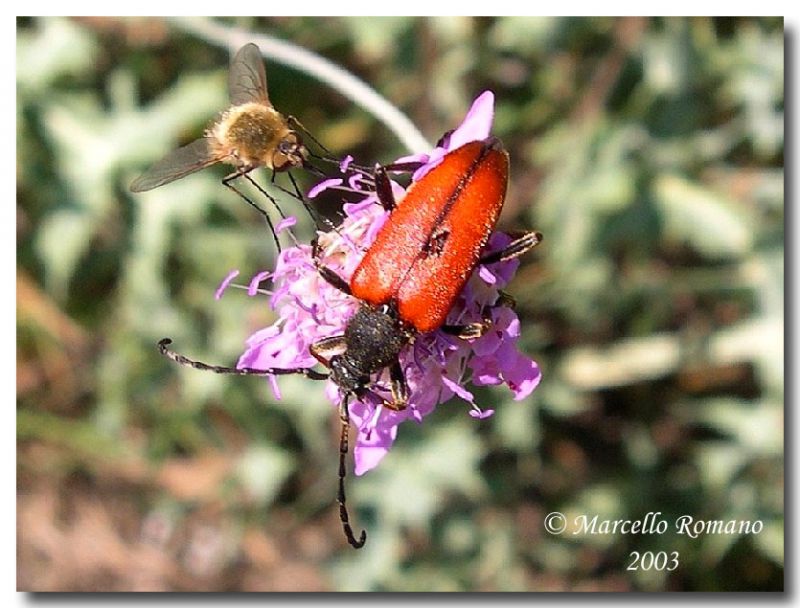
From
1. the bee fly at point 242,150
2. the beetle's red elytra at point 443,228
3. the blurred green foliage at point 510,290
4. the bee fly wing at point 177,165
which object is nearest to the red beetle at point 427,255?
the beetle's red elytra at point 443,228

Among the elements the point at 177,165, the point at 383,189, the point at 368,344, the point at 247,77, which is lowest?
the point at 368,344

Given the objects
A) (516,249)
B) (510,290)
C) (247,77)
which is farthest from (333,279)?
(510,290)

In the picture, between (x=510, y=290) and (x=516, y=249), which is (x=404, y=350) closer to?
(x=516, y=249)

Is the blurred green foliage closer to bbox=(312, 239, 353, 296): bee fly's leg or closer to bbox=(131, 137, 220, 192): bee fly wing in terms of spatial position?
bbox=(131, 137, 220, 192): bee fly wing

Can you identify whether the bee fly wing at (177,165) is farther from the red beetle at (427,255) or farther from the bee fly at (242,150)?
the red beetle at (427,255)

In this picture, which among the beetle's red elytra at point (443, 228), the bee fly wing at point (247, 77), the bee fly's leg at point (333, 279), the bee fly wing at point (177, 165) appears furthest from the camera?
the bee fly wing at point (247, 77)

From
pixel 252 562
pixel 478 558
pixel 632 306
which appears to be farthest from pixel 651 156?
pixel 252 562
